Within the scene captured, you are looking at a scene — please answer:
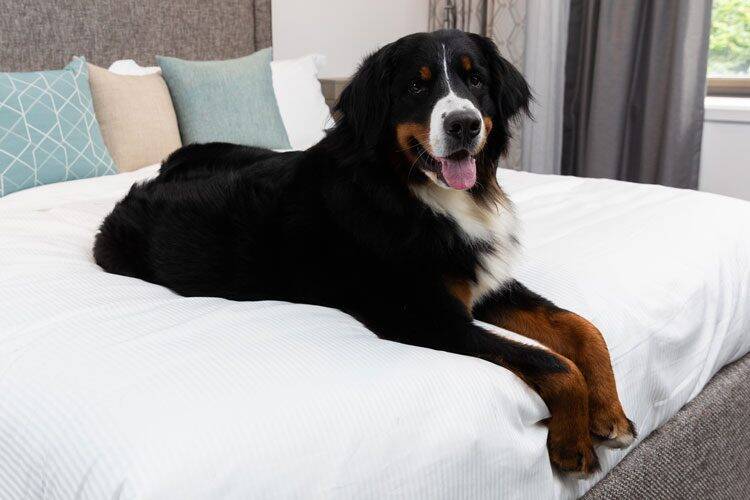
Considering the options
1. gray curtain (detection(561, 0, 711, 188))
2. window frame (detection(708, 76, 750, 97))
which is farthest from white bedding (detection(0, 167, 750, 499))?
window frame (detection(708, 76, 750, 97))

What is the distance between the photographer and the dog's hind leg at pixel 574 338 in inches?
40.6

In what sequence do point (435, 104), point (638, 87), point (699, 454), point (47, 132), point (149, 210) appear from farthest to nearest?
1. point (638, 87)
2. point (47, 132)
3. point (149, 210)
4. point (699, 454)
5. point (435, 104)

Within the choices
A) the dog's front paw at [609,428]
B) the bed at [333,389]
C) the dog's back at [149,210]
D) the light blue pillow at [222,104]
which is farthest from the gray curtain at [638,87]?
the dog's front paw at [609,428]

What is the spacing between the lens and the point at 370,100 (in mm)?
1272

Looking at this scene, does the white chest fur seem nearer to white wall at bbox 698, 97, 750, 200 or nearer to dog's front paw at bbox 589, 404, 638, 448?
dog's front paw at bbox 589, 404, 638, 448

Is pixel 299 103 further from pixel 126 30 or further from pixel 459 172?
pixel 459 172

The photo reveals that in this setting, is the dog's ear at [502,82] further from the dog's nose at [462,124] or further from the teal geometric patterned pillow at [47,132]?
the teal geometric patterned pillow at [47,132]

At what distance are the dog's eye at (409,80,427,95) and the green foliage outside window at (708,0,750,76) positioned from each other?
3.09 meters

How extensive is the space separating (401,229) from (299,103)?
1.94 meters

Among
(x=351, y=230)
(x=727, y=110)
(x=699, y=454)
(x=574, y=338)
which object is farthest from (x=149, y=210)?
(x=727, y=110)

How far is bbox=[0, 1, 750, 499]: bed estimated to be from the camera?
765mm

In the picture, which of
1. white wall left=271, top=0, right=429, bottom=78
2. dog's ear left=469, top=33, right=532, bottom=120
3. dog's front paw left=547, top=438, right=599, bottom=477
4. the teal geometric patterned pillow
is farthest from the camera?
white wall left=271, top=0, right=429, bottom=78

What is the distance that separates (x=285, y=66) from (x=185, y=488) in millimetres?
2599

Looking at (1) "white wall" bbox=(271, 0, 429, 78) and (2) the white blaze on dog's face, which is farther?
(1) "white wall" bbox=(271, 0, 429, 78)
